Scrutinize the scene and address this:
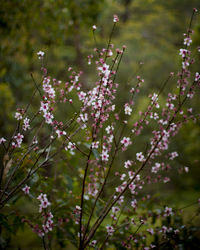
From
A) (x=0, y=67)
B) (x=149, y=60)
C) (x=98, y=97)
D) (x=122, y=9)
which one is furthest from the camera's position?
(x=122, y=9)

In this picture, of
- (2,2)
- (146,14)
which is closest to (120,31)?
(146,14)

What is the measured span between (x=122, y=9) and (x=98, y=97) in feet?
34.4

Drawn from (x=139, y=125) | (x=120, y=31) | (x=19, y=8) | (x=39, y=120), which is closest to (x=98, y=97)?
(x=139, y=125)

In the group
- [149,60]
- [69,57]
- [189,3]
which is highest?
[189,3]

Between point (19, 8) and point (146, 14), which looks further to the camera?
point (146, 14)

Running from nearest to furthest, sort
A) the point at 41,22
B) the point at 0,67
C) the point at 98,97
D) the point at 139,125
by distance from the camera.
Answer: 1. the point at 98,97
2. the point at 139,125
3. the point at 41,22
4. the point at 0,67

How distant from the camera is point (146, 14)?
454 inches

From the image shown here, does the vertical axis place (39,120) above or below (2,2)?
below

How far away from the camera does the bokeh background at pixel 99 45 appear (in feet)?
10.6

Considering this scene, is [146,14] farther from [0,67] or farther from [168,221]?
[168,221]

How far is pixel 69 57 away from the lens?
9.28m

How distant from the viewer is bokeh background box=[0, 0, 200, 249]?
322 cm

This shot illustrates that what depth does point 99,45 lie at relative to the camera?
9117 mm

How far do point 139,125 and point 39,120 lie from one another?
0.83 metres
